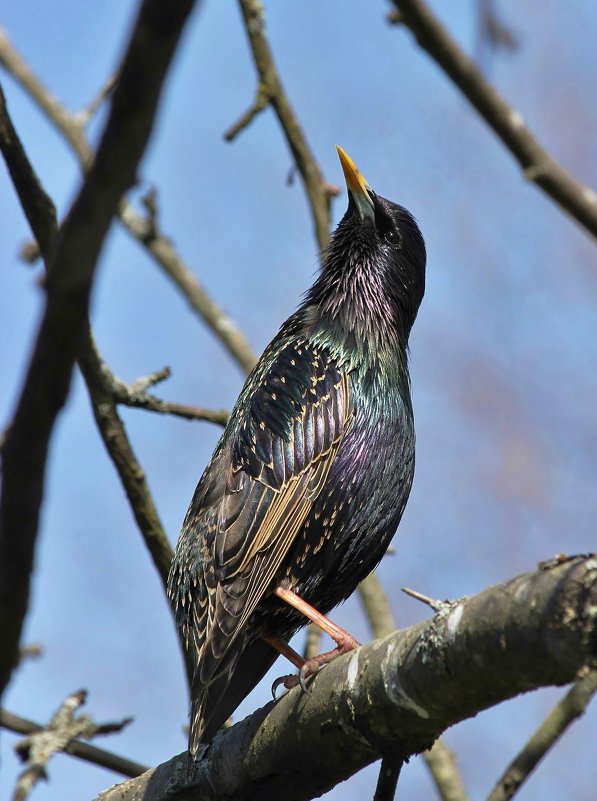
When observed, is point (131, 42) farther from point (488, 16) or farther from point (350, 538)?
point (350, 538)

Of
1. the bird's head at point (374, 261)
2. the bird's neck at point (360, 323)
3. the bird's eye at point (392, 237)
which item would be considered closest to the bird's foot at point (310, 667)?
the bird's neck at point (360, 323)

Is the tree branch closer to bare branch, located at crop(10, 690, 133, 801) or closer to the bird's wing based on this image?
bare branch, located at crop(10, 690, 133, 801)

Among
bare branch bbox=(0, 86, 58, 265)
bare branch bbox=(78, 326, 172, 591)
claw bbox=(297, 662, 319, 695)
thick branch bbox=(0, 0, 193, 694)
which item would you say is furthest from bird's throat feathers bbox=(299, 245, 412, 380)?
Result: thick branch bbox=(0, 0, 193, 694)

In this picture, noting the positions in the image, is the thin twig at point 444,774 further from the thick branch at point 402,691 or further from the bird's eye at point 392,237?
the bird's eye at point 392,237

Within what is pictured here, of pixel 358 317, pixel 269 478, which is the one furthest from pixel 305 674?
pixel 358 317

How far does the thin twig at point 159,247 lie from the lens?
22.7 feet

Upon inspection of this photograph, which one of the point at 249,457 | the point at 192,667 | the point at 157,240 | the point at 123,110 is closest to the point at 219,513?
the point at 249,457

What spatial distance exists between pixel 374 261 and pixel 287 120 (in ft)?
3.29

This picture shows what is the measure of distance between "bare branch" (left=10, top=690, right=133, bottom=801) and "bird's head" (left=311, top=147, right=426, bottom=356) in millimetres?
2182

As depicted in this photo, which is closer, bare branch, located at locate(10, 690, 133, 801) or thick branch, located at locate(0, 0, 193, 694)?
thick branch, located at locate(0, 0, 193, 694)

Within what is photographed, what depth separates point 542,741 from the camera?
378 centimetres

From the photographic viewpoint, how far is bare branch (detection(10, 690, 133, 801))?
14.9 ft

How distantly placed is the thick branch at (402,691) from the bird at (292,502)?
1.28 ft

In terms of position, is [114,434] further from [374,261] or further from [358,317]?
[374,261]
